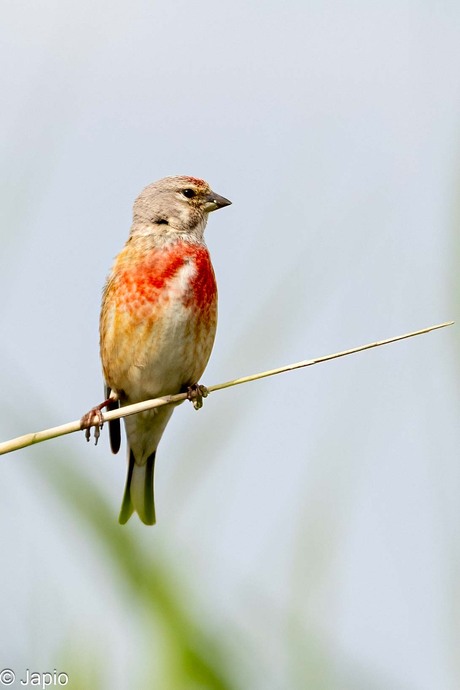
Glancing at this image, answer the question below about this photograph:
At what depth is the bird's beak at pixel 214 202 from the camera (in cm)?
414

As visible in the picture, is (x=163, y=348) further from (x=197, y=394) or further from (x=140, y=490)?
(x=140, y=490)

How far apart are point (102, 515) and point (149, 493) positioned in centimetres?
285

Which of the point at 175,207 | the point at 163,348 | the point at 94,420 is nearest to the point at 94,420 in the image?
the point at 94,420

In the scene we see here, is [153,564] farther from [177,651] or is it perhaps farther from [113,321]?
[113,321]

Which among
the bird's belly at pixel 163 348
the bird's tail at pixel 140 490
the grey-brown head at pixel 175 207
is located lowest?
the bird's tail at pixel 140 490

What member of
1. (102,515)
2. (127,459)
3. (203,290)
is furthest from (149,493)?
(102,515)

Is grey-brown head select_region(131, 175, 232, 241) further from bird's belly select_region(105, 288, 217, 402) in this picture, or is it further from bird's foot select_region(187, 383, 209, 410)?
bird's foot select_region(187, 383, 209, 410)

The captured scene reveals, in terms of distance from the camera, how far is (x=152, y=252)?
3.78 m

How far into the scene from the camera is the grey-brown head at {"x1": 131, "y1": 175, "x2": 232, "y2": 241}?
3.97m

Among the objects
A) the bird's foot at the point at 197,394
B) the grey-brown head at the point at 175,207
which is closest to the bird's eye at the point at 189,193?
the grey-brown head at the point at 175,207

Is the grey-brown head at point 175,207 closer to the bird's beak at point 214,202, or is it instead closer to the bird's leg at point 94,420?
the bird's beak at point 214,202

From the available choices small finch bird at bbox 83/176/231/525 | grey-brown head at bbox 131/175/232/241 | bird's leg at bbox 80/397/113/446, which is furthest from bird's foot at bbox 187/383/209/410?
grey-brown head at bbox 131/175/232/241

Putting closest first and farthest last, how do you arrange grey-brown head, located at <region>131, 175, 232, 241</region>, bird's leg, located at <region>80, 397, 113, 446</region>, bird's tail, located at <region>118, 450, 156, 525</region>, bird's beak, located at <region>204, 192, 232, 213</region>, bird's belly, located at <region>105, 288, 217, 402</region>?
bird's leg, located at <region>80, 397, 113, 446</region>
bird's belly, located at <region>105, 288, 217, 402</region>
bird's tail, located at <region>118, 450, 156, 525</region>
grey-brown head, located at <region>131, 175, 232, 241</region>
bird's beak, located at <region>204, 192, 232, 213</region>

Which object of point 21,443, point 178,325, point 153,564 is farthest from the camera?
point 178,325
